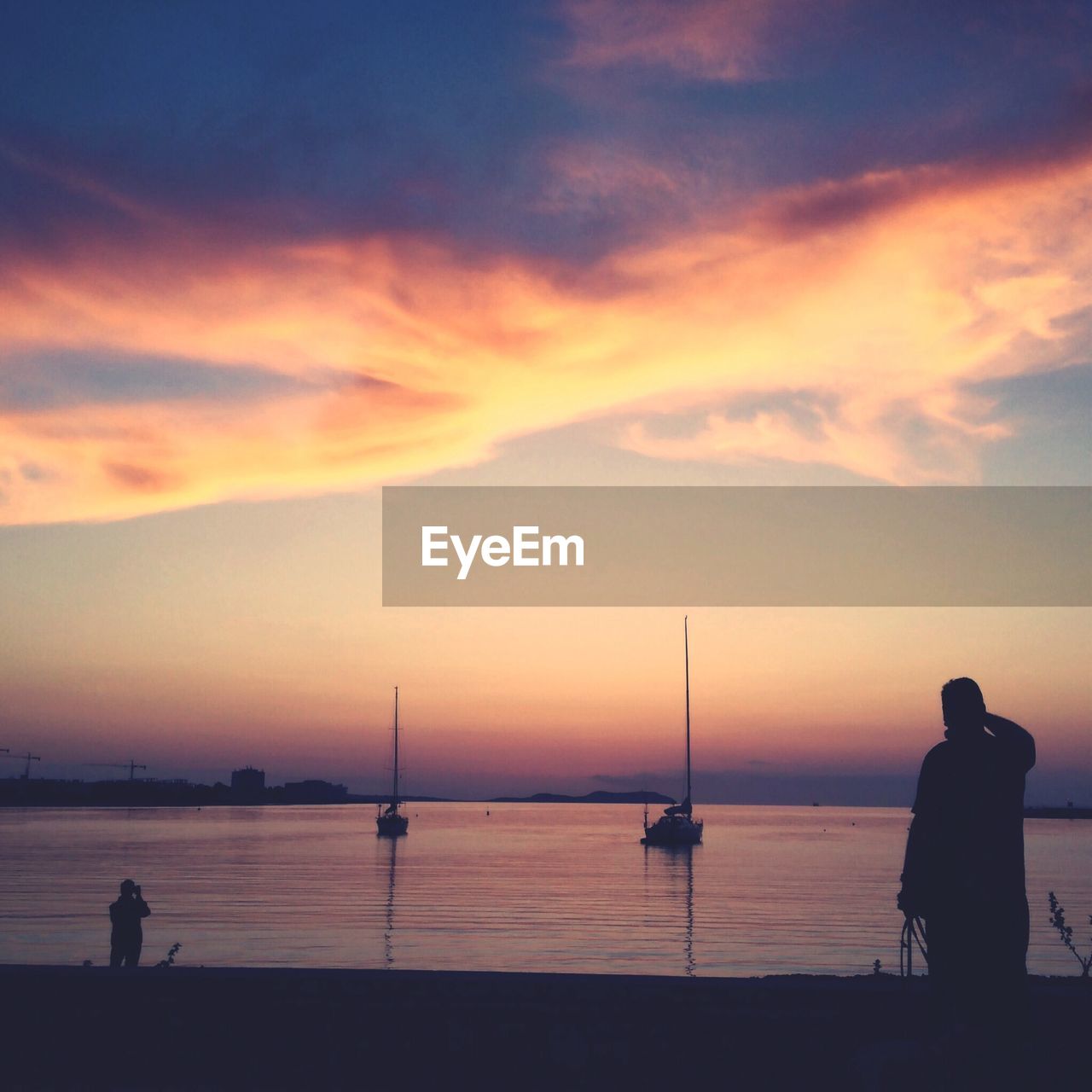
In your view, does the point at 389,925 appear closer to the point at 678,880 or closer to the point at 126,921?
the point at 126,921

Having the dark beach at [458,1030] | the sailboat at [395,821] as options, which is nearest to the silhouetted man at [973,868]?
the dark beach at [458,1030]

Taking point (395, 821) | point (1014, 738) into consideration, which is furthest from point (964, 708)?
point (395, 821)

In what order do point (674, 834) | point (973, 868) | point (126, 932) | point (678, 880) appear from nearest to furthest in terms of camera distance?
point (973, 868)
point (126, 932)
point (678, 880)
point (674, 834)

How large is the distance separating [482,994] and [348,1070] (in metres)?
1.18

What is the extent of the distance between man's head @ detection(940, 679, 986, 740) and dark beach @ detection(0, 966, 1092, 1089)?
1.79 m

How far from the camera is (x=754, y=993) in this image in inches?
284

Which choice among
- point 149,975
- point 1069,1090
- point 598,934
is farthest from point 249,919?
point 1069,1090

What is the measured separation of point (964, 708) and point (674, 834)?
3754 inches

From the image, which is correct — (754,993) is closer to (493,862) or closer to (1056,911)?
(1056,911)

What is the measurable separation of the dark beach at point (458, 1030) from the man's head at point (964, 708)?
179cm

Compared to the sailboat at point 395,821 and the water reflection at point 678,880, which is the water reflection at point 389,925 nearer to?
the water reflection at point 678,880

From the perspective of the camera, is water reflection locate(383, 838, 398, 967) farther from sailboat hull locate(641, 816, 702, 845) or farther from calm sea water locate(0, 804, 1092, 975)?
sailboat hull locate(641, 816, 702, 845)

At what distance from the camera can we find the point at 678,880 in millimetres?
69812

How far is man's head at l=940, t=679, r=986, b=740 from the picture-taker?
17.9ft
